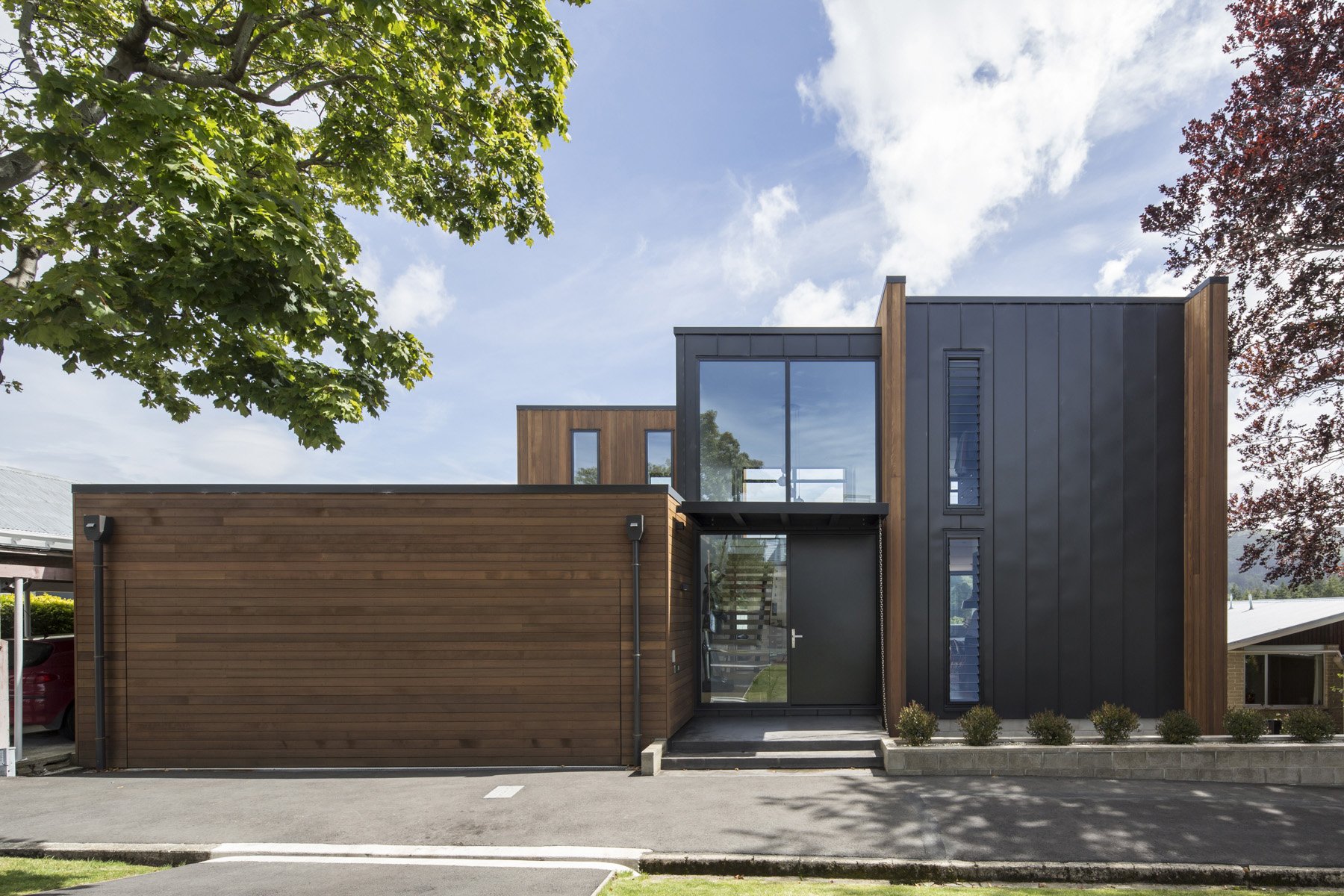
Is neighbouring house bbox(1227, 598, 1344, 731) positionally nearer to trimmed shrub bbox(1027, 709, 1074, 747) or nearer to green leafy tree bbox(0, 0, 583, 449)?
trimmed shrub bbox(1027, 709, 1074, 747)

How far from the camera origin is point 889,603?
402 inches

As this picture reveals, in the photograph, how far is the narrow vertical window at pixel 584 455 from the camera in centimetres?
1844

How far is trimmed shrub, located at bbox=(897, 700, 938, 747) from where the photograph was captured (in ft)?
28.3

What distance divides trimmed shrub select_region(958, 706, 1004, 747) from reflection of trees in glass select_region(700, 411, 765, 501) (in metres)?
4.13

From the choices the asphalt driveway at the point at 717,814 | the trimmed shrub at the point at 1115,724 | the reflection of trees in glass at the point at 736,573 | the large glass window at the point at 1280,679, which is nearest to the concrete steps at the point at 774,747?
the asphalt driveway at the point at 717,814

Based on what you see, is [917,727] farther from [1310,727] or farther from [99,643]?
[99,643]

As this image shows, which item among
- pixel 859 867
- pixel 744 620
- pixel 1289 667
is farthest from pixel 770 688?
pixel 1289 667

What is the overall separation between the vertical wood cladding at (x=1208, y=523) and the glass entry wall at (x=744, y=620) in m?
5.29

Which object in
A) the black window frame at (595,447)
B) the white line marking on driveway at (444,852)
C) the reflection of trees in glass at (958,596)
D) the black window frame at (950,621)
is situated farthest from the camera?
the black window frame at (595,447)

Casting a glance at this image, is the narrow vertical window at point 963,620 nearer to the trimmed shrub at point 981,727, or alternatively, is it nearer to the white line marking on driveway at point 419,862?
the trimmed shrub at point 981,727

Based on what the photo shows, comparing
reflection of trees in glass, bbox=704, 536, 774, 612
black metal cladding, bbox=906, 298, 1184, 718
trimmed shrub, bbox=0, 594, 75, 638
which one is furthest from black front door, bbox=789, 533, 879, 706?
trimmed shrub, bbox=0, 594, 75, 638

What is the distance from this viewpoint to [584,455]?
18.5 metres

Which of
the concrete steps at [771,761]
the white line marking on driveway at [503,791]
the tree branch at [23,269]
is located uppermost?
the tree branch at [23,269]

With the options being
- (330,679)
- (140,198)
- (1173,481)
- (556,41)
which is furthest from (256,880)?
(1173,481)
